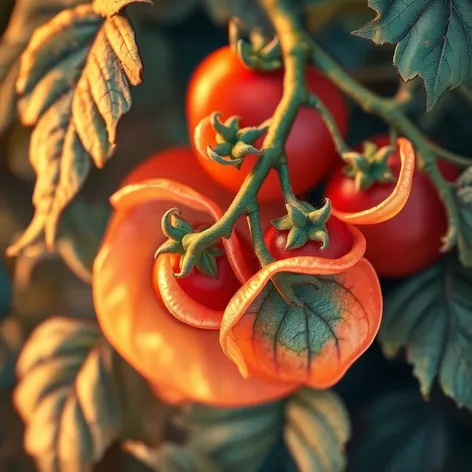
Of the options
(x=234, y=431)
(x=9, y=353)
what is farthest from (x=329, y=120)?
(x=9, y=353)

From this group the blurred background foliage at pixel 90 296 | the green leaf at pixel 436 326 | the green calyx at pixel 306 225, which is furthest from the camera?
the blurred background foliage at pixel 90 296

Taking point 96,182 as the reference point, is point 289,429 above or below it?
below

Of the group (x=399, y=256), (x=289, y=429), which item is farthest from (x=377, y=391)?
(x=399, y=256)

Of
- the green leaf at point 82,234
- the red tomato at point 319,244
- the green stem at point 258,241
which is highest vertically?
the green stem at point 258,241

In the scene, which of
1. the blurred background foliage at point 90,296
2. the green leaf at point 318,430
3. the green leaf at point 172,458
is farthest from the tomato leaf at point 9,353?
the green leaf at point 318,430

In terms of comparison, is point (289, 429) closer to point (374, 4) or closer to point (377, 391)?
point (377, 391)

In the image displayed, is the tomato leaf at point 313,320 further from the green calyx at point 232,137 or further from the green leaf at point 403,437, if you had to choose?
the green leaf at point 403,437

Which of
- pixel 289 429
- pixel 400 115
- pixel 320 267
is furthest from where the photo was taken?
pixel 289 429
